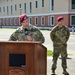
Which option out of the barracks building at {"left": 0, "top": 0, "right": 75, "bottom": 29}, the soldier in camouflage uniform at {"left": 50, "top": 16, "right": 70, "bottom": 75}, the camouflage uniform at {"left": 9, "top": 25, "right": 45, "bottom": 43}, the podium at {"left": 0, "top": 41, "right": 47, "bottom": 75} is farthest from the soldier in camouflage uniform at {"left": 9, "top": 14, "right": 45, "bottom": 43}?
the barracks building at {"left": 0, "top": 0, "right": 75, "bottom": 29}

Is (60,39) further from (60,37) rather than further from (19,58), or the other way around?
(19,58)

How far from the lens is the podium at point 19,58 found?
15.2 ft

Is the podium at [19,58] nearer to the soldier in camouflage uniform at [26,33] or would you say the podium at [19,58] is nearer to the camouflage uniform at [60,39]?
the soldier in camouflage uniform at [26,33]

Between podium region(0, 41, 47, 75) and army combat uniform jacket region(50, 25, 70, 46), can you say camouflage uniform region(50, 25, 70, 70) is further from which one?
podium region(0, 41, 47, 75)

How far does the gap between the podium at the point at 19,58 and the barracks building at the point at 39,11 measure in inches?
2132

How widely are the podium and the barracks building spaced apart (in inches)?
2132

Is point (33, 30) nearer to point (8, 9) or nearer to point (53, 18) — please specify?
point (53, 18)

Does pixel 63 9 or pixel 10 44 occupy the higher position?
pixel 63 9

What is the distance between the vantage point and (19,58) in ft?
15.4

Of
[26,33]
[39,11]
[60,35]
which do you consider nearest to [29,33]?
[26,33]

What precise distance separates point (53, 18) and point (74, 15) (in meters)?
6.20

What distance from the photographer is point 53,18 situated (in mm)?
64312

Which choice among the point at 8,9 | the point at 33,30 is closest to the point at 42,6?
the point at 8,9

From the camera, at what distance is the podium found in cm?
462
